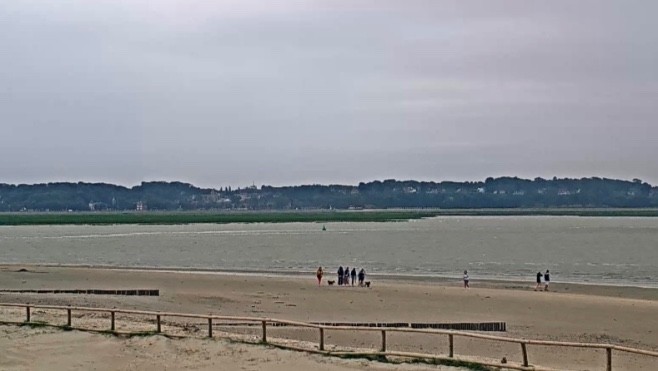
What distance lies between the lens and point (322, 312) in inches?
→ 1027

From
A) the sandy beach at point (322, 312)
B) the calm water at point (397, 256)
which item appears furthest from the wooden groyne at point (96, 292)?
the calm water at point (397, 256)

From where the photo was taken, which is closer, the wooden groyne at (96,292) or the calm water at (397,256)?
the wooden groyne at (96,292)

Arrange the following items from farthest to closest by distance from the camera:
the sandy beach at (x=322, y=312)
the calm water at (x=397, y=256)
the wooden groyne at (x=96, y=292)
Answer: the calm water at (x=397, y=256)
the wooden groyne at (x=96, y=292)
the sandy beach at (x=322, y=312)

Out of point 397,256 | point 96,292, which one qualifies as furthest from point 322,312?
point 397,256

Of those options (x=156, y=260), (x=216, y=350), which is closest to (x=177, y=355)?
(x=216, y=350)

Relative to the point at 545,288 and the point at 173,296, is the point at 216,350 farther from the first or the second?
the point at 545,288

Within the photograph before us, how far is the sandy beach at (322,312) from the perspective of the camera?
1584cm

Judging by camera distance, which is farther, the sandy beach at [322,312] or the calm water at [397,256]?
the calm water at [397,256]

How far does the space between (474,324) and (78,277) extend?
86.8ft

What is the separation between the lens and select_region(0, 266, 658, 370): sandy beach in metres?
15.8

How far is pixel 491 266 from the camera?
51.0 metres

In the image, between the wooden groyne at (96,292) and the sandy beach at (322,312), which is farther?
the wooden groyne at (96,292)

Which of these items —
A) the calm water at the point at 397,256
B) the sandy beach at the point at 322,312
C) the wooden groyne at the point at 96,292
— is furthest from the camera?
the calm water at the point at 397,256

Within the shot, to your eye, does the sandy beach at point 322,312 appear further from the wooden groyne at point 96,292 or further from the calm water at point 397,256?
the calm water at point 397,256
